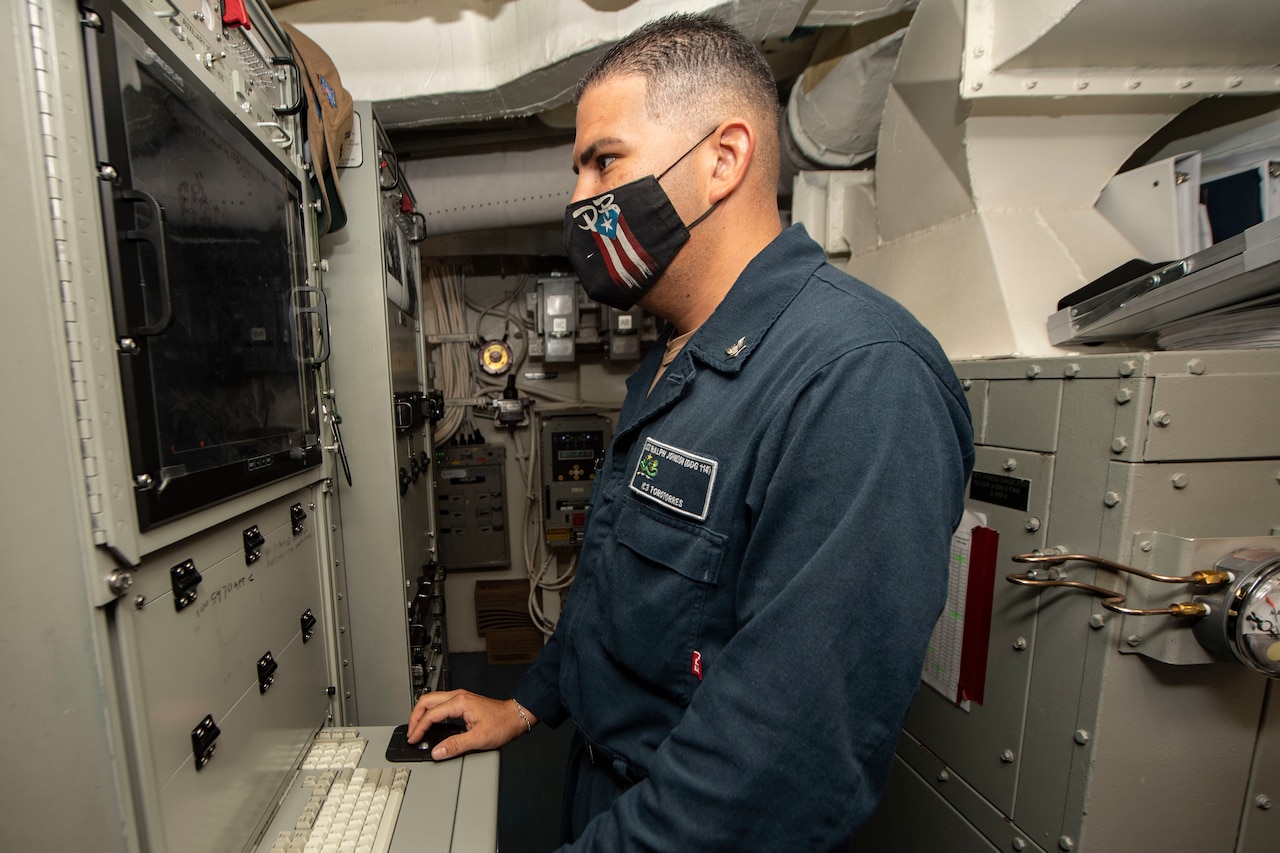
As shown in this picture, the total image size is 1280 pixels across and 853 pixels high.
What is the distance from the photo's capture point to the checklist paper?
1212 mm

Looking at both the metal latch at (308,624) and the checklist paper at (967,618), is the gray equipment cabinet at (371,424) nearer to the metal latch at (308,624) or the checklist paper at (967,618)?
the metal latch at (308,624)

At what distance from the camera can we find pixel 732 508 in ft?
2.26

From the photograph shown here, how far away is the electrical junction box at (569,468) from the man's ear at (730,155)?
8.27ft

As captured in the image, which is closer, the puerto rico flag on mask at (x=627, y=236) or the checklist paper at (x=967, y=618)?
the puerto rico flag on mask at (x=627, y=236)

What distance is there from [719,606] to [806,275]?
50 cm

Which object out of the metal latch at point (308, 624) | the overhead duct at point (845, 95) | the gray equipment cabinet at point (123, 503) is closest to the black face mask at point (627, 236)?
the gray equipment cabinet at point (123, 503)

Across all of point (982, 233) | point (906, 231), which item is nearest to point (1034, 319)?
point (982, 233)

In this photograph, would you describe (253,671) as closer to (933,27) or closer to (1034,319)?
(1034,319)

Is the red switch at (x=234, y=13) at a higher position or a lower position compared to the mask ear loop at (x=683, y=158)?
higher

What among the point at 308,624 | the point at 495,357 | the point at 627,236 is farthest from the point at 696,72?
the point at 495,357

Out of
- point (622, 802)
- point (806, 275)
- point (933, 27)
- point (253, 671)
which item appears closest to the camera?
point (622, 802)

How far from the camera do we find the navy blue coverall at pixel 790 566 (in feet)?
1.82

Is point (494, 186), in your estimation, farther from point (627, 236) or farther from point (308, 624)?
point (308, 624)

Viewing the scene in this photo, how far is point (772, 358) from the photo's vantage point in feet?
2.35
